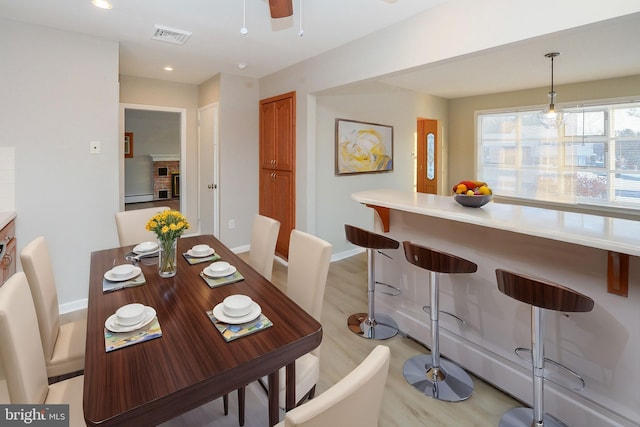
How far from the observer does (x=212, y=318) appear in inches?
54.1

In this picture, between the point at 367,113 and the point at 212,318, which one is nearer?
the point at 212,318

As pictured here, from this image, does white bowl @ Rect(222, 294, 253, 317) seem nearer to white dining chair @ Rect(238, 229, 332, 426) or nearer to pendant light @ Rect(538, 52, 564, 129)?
white dining chair @ Rect(238, 229, 332, 426)

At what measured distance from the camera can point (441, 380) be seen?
6.93ft

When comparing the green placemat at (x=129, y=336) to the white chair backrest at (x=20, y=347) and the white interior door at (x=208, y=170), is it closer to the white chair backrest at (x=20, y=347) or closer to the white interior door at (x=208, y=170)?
the white chair backrest at (x=20, y=347)

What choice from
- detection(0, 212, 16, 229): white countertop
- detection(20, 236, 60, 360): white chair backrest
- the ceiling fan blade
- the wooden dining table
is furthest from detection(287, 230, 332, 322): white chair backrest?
detection(0, 212, 16, 229): white countertop

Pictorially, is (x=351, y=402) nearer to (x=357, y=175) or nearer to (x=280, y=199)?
(x=280, y=199)

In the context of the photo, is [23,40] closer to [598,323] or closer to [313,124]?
[313,124]

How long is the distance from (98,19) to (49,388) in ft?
9.10

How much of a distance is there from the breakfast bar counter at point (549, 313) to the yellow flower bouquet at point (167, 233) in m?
1.39

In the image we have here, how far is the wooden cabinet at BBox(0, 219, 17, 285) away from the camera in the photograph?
2330 mm

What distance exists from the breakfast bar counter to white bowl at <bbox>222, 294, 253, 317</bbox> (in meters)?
1.28

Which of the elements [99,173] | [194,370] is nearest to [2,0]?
[99,173]

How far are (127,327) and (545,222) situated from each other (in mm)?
2024

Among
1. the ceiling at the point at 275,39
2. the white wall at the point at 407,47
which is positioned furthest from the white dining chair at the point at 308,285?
the white wall at the point at 407,47
